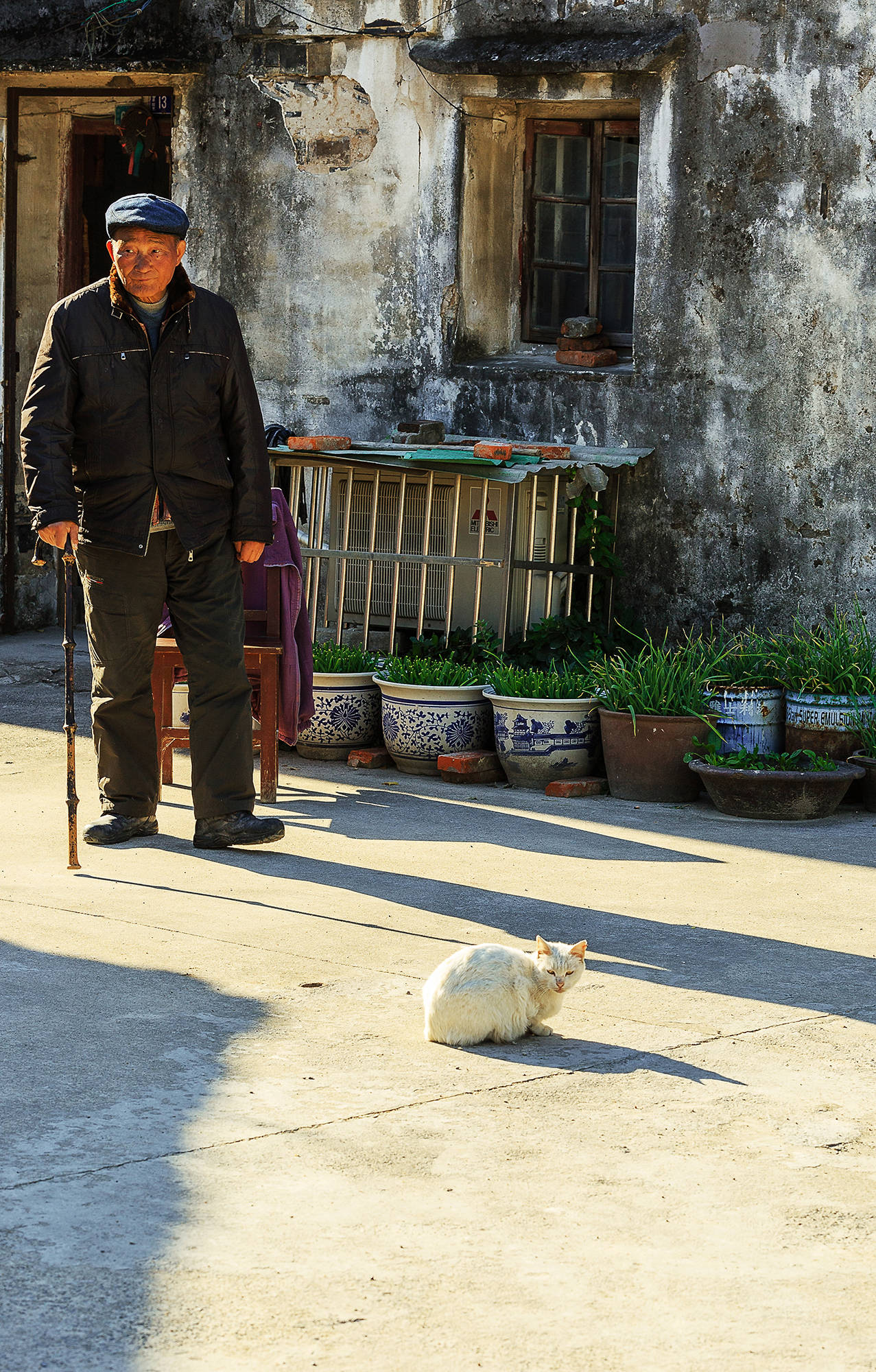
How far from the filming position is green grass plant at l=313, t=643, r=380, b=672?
8039 mm

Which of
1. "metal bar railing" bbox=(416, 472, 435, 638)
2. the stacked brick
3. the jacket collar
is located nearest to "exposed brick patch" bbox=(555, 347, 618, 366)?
the stacked brick

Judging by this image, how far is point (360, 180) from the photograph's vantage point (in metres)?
9.72

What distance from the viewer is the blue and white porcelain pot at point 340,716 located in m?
7.96

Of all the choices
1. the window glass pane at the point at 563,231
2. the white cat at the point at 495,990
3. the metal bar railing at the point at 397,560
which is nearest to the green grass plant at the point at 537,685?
the metal bar railing at the point at 397,560

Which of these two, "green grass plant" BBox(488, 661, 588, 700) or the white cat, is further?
"green grass plant" BBox(488, 661, 588, 700)

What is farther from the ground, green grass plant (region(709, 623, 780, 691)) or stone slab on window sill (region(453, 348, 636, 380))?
stone slab on window sill (region(453, 348, 636, 380))

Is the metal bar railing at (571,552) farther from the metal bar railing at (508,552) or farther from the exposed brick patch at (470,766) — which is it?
the exposed brick patch at (470,766)

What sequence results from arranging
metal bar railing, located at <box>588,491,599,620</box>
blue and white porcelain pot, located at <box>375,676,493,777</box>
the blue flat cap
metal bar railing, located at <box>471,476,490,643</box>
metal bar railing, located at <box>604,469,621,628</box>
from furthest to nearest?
metal bar railing, located at <box>604,469,621,628</box>, metal bar railing, located at <box>588,491,599,620</box>, metal bar railing, located at <box>471,476,490,643</box>, blue and white porcelain pot, located at <box>375,676,493,777</box>, the blue flat cap

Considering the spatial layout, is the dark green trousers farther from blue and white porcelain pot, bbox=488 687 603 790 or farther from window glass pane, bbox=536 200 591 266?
window glass pane, bbox=536 200 591 266

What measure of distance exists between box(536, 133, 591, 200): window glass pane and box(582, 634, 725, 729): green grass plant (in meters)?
3.19

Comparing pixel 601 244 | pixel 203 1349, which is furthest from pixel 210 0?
pixel 203 1349

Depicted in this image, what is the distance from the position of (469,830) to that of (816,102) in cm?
433

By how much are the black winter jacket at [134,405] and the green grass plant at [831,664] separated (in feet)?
9.31

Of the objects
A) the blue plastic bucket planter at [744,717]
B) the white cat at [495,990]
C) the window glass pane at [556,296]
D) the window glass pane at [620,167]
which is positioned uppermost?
the window glass pane at [620,167]
